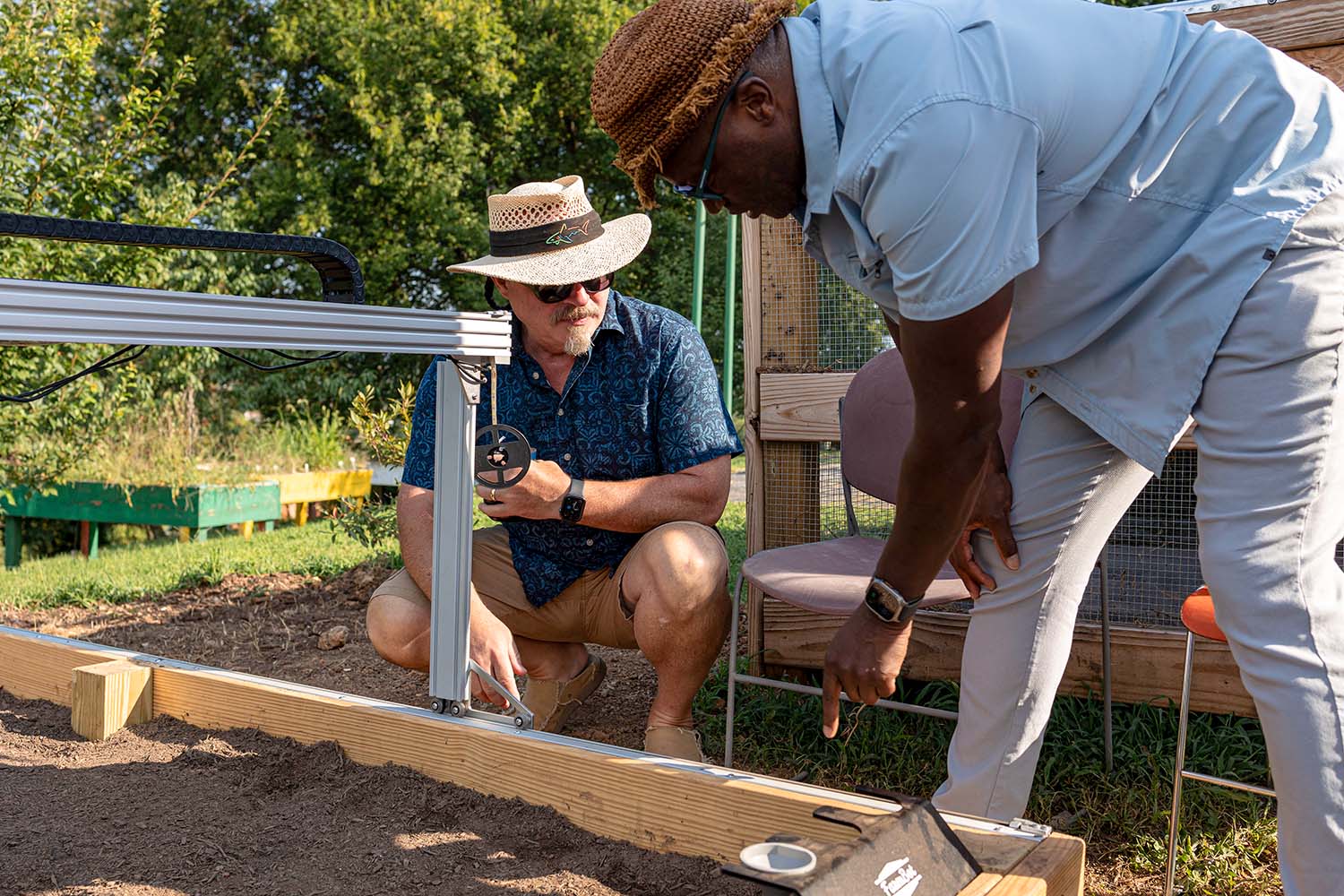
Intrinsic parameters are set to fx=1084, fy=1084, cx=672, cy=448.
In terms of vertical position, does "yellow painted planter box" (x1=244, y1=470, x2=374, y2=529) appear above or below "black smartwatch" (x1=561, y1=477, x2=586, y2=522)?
below

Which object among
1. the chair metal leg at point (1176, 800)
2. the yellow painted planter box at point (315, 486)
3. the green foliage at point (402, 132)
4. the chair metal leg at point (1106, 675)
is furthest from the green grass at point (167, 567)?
the green foliage at point (402, 132)

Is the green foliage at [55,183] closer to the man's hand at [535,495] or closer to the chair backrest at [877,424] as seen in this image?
the man's hand at [535,495]

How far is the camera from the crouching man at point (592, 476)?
2.58 m

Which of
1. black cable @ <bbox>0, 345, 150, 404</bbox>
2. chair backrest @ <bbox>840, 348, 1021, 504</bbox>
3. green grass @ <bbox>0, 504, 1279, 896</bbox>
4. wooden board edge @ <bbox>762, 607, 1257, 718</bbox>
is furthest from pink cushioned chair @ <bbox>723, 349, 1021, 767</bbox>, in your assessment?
black cable @ <bbox>0, 345, 150, 404</bbox>

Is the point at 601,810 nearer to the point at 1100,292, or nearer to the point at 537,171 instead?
the point at 1100,292

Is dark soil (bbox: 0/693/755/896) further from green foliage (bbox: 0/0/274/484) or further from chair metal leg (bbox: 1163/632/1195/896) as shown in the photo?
green foliage (bbox: 0/0/274/484)

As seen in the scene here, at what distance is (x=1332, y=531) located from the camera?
146cm

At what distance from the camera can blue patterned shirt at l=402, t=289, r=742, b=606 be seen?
272 centimetres

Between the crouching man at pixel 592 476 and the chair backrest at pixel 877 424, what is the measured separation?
21.4 inches

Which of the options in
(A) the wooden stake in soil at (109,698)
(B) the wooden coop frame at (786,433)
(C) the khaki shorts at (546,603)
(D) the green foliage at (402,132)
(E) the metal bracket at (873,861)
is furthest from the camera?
(D) the green foliage at (402,132)

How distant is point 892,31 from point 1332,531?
2.91 ft

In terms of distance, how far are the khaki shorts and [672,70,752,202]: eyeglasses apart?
1.44 m

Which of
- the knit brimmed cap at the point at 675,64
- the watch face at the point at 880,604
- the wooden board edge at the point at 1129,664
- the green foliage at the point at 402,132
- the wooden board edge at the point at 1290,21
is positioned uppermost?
the green foliage at the point at 402,132

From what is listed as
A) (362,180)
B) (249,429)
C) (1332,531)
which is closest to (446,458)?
(1332,531)
